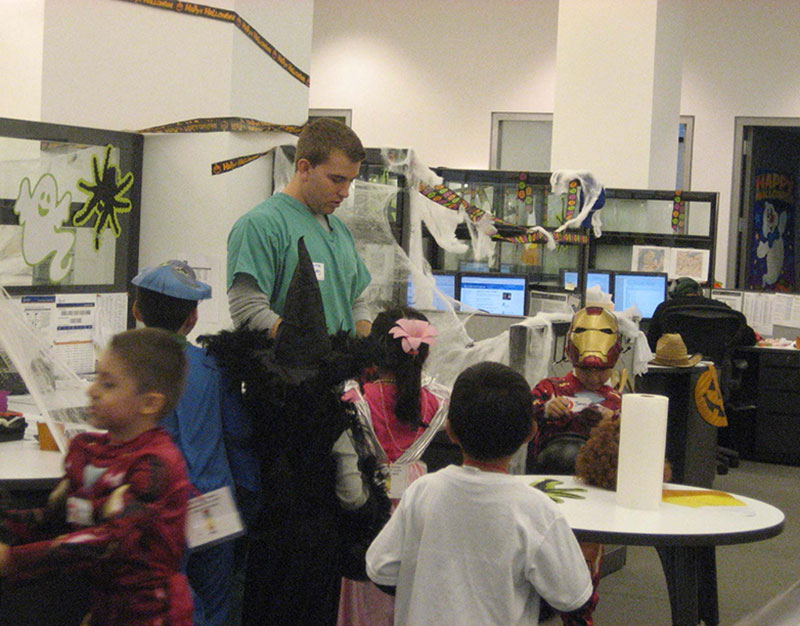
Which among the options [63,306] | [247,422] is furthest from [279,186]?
[247,422]

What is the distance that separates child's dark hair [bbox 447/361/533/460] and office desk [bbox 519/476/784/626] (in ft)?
1.58

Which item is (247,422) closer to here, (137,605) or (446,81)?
(137,605)

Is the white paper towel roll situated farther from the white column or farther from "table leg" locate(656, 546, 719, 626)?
the white column

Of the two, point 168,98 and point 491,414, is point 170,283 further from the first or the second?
point 168,98

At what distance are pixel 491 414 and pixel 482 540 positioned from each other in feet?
0.69

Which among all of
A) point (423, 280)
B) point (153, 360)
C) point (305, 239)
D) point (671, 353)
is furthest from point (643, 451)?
point (671, 353)

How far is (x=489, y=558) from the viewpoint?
5.55 feet

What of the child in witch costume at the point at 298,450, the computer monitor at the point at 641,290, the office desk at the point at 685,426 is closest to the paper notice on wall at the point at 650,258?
the computer monitor at the point at 641,290

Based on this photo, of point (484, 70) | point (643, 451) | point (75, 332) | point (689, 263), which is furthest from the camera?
point (484, 70)

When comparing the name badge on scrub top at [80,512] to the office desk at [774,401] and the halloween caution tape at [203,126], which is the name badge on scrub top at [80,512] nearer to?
the halloween caution tape at [203,126]

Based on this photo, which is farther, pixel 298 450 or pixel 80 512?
pixel 298 450

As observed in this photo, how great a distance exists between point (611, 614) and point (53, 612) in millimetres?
2098

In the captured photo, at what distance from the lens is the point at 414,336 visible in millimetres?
2803

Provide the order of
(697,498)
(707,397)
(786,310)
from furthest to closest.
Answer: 1. (786,310)
2. (707,397)
3. (697,498)
